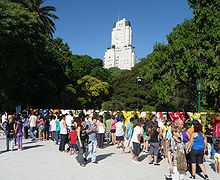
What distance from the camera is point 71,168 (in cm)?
860

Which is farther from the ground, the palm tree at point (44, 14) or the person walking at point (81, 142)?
the palm tree at point (44, 14)

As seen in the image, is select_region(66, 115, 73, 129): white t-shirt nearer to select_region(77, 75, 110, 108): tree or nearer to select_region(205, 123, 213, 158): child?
select_region(205, 123, 213, 158): child

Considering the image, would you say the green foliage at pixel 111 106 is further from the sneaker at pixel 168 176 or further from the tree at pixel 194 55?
the sneaker at pixel 168 176

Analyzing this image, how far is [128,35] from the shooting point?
566ft

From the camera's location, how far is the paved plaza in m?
7.57

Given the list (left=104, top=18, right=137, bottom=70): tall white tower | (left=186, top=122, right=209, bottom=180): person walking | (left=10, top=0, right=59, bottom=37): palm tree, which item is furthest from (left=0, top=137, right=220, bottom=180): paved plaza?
(left=104, top=18, right=137, bottom=70): tall white tower

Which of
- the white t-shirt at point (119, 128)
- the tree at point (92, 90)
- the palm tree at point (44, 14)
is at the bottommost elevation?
the white t-shirt at point (119, 128)

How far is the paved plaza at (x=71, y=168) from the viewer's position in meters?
7.57

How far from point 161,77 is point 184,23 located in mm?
5775

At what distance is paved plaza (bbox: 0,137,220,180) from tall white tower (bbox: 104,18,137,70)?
155 m

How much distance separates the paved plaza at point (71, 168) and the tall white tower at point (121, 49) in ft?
510

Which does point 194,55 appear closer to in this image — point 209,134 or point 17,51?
point 209,134

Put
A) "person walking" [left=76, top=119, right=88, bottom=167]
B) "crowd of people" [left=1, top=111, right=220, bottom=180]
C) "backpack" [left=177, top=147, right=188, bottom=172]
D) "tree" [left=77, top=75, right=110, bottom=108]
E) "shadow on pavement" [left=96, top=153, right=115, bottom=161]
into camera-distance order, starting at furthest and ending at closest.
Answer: "tree" [left=77, top=75, right=110, bottom=108] → "shadow on pavement" [left=96, top=153, right=115, bottom=161] → "person walking" [left=76, top=119, right=88, bottom=167] → "crowd of people" [left=1, top=111, right=220, bottom=180] → "backpack" [left=177, top=147, right=188, bottom=172]

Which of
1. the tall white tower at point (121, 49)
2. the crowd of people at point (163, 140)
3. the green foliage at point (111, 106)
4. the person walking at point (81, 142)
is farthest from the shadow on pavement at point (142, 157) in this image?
the tall white tower at point (121, 49)
